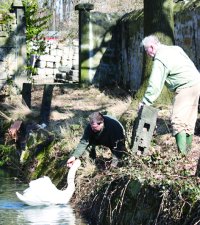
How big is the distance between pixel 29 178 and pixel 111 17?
913cm

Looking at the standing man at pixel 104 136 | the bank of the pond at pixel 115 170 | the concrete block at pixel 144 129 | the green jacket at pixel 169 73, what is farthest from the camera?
the standing man at pixel 104 136

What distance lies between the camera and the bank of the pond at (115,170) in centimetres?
727

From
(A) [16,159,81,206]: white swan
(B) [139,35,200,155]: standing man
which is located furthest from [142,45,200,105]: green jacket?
(A) [16,159,81,206]: white swan

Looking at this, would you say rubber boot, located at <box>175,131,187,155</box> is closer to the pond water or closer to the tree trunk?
the pond water

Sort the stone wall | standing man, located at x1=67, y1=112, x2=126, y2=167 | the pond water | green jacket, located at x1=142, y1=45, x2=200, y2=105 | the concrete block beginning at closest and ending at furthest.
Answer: the concrete block, green jacket, located at x1=142, y1=45, x2=200, y2=105, the pond water, standing man, located at x1=67, y1=112, x2=126, y2=167, the stone wall

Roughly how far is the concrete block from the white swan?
1150 millimetres

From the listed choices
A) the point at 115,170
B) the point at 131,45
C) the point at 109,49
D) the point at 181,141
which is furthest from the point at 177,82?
the point at 109,49

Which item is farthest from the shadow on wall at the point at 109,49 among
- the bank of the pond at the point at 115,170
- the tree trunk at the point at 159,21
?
the tree trunk at the point at 159,21

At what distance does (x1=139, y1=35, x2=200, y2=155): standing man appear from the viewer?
375 inches

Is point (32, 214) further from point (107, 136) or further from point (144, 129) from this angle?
point (144, 129)

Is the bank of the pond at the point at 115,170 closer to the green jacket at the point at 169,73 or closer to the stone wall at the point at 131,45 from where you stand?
the green jacket at the point at 169,73

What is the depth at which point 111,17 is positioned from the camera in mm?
21312

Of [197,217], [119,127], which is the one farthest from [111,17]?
[197,217]

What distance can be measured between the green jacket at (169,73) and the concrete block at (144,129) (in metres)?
0.22
